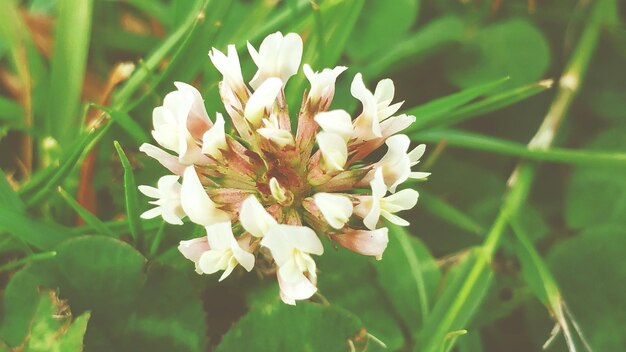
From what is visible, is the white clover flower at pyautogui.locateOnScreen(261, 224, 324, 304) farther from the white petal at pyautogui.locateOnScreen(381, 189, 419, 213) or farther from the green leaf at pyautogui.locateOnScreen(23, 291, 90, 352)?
the green leaf at pyautogui.locateOnScreen(23, 291, 90, 352)

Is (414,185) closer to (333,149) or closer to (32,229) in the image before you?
(333,149)

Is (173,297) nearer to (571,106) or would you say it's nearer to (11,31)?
(11,31)

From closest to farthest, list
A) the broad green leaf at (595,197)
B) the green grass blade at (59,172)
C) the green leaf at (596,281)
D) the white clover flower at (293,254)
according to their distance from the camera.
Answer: the white clover flower at (293,254), the green grass blade at (59,172), the green leaf at (596,281), the broad green leaf at (595,197)

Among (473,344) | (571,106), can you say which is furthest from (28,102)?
(571,106)

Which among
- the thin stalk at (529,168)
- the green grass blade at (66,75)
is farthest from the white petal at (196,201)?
the green grass blade at (66,75)

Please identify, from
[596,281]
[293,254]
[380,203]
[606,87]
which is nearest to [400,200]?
[380,203]

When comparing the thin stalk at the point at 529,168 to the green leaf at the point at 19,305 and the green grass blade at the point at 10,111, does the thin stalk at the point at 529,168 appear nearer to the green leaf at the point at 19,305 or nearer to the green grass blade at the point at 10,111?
the green leaf at the point at 19,305

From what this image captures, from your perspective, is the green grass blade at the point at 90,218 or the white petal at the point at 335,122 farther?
the green grass blade at the point at 90,218

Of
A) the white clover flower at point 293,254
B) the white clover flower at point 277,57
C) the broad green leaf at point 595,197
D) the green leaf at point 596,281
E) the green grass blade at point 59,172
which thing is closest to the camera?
Result: the white clover flower at point 293,254
